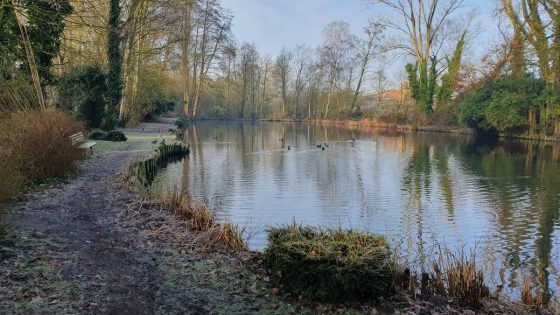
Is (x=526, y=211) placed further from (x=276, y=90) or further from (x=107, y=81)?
(x=276, y=90)

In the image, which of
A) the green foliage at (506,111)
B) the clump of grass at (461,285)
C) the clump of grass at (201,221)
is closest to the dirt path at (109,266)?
the clump of grass at (201,221)

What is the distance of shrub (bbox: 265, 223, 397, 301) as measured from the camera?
447 centimetres

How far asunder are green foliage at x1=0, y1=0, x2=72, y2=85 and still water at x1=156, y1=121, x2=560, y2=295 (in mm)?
5124

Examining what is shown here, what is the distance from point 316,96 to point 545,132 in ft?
125

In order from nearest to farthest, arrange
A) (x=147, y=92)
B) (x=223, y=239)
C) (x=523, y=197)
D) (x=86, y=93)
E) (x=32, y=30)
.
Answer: (x=223, y=239) < (x=523, y=197) < (x=32, y=30) < (x=86, y=93) < (x=147, y=92)

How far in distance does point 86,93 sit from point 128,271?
60.7ft

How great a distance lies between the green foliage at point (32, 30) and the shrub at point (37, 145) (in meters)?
1.98

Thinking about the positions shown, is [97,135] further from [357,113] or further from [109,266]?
[357,113]

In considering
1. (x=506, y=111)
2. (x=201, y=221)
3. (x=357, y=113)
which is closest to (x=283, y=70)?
(x=357, y=113)

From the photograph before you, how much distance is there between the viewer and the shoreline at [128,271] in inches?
170

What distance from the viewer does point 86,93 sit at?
843 inches

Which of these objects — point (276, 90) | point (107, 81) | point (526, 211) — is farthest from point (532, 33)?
point (276, 90)

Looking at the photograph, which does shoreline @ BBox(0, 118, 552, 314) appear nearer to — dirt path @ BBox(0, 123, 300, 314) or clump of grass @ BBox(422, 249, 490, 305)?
dirt path @ BBox(0, 123, 300, 314)

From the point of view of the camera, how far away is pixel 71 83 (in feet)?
68.0
